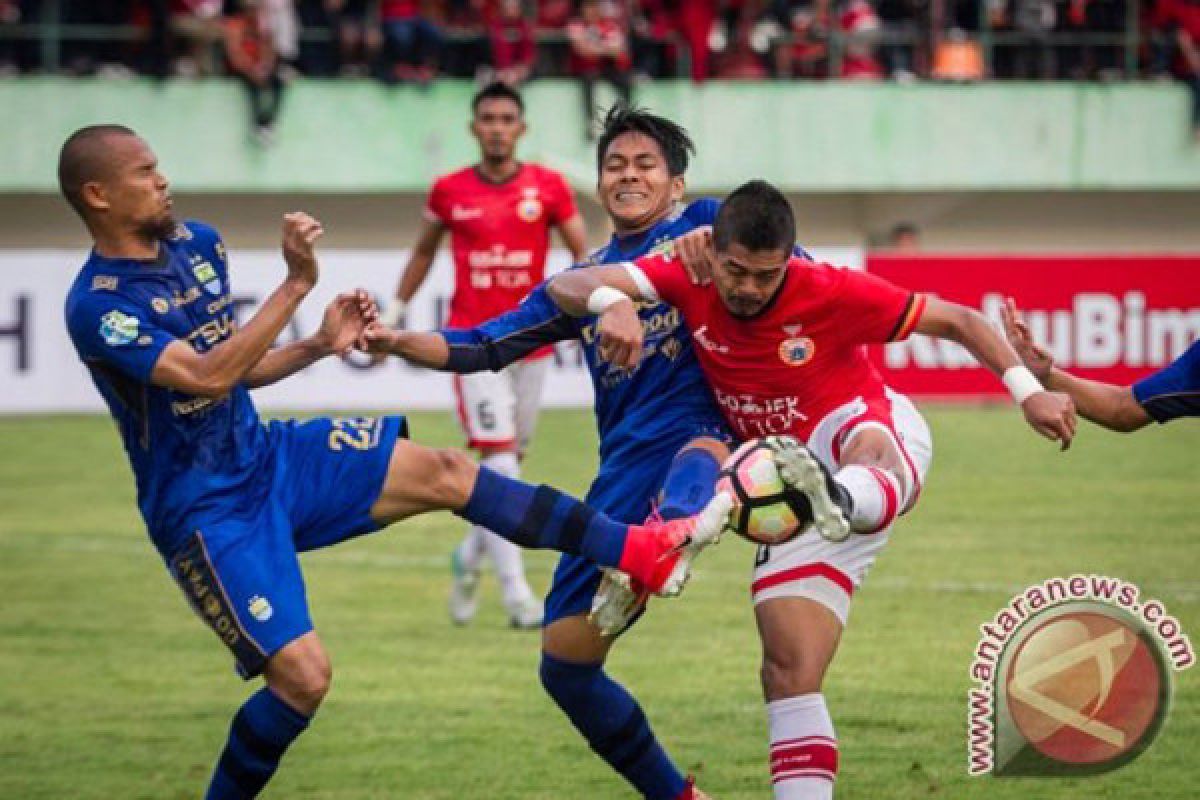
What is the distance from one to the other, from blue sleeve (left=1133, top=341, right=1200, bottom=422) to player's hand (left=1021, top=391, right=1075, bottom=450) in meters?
0.91

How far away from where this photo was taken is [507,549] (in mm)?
11812

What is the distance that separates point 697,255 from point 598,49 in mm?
20832

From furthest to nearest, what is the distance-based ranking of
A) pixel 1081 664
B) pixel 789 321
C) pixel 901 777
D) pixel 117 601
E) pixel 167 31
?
pixel 167 31 → pixel 117 601 → pixel 901 777 → pixel 1081 664 → pixel 789 321

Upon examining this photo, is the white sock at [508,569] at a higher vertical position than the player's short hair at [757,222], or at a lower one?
lower

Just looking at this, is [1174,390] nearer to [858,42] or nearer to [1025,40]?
[858,42]

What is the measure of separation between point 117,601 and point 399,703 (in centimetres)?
351

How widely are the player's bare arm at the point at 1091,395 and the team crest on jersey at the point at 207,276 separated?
104 inches

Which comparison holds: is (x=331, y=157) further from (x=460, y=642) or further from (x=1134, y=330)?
(x=460, y=642)

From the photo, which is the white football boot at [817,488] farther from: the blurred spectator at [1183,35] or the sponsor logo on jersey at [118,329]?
the blurred spectator at [1183,35]

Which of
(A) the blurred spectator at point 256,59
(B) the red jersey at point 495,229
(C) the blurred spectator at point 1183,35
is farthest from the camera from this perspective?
(C) the blurred spectator at point 1183,35

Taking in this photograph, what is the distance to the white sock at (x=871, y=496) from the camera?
21.8 ft

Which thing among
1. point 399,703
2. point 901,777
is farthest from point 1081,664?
point 399,703

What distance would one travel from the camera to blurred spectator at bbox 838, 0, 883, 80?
29.0 m

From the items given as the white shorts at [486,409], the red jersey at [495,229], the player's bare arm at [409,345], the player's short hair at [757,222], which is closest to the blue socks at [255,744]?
the player's bare arm at [409,345]
